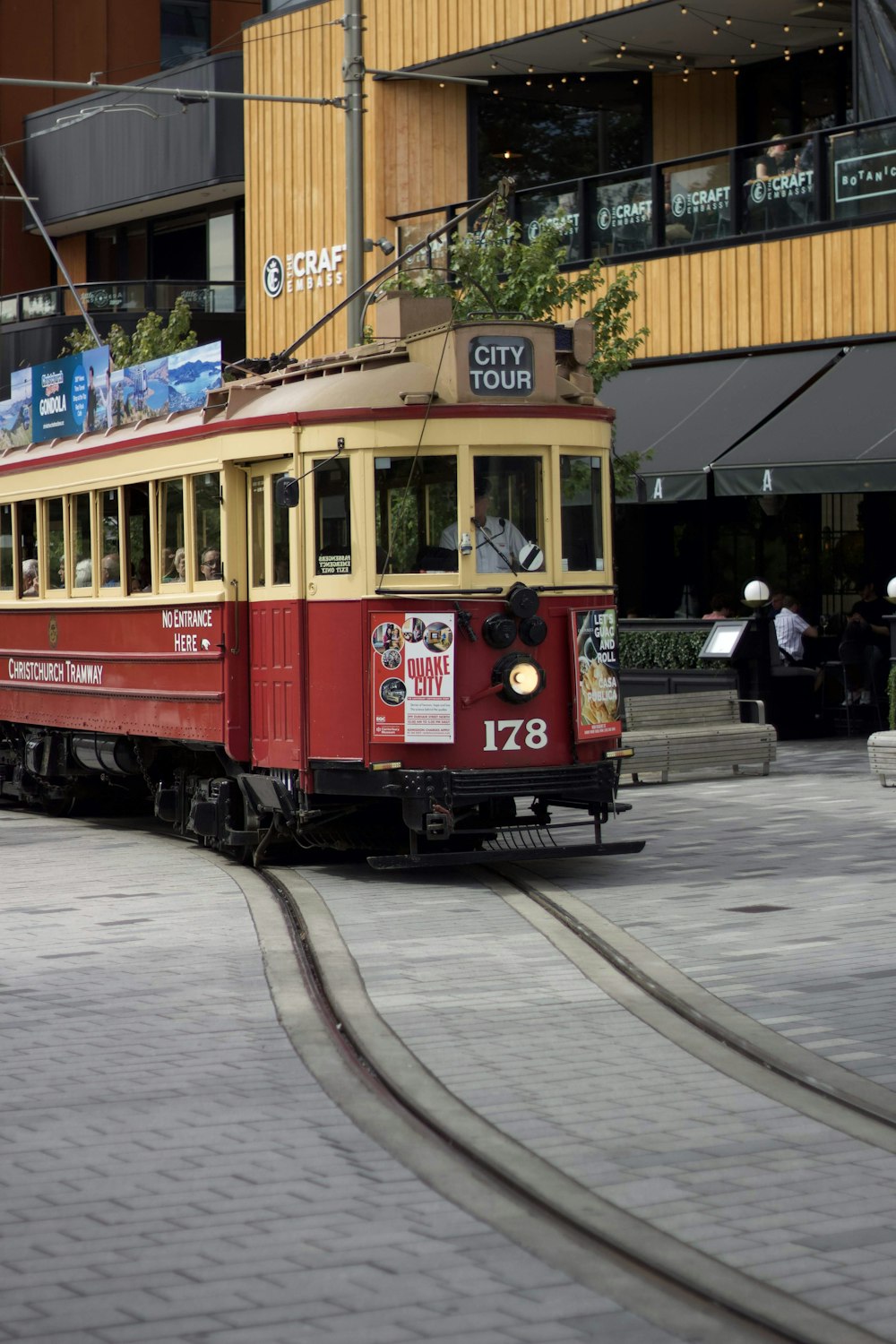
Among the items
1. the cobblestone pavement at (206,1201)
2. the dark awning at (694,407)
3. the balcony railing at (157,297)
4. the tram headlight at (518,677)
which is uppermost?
the balcony railing at (157,297)

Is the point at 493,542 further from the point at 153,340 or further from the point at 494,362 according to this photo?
the point at 153,340

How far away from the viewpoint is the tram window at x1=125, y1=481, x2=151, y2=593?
14.8 meters

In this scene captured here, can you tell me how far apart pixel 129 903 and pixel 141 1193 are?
229 inches

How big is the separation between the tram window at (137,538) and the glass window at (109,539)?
19cm

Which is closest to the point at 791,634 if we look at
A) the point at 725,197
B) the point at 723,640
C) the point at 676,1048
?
the point at 723,640

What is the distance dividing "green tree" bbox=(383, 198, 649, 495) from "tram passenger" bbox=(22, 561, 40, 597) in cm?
530

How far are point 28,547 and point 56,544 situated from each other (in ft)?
2.50

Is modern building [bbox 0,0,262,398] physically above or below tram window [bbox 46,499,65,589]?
above

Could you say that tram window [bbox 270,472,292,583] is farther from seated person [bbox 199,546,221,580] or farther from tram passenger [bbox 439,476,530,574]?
tram passenger [bbox 439,476,530,574]

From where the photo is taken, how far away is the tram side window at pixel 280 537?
12.9 m

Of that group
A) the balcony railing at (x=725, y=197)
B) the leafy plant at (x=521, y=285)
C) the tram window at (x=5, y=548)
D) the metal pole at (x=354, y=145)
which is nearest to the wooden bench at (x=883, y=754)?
the leafy plant at (x=521, y=285)

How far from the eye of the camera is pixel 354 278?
18.4m

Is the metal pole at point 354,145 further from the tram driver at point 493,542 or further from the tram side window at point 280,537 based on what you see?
the tram driver at point 493,542

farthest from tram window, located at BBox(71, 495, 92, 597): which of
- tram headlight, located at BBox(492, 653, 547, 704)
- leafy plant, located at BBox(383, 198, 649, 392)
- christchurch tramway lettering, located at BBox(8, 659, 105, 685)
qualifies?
leafy plant, located at BBox(383, 198, 649, 392)
